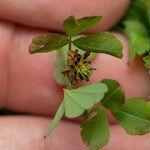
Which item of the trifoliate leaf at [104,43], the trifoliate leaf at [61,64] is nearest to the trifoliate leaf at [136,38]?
the trifoliate leaf at [61,64]

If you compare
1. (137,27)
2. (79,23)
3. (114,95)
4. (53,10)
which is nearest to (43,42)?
(79,23)

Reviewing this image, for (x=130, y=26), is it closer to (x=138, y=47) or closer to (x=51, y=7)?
(x=138, y=47)

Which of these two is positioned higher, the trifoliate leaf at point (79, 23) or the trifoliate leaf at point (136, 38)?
the trifoliate leaf at point (79, 23)

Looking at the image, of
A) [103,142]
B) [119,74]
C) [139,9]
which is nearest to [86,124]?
[103,142]

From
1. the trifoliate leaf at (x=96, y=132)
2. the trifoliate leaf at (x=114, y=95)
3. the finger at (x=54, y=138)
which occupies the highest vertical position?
the trifoliate leaf at (x=114, y=95)

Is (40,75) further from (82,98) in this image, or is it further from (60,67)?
(82,98)

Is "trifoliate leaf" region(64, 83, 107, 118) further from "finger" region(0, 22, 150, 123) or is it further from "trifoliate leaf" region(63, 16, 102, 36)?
"finger" region(0, 22, 150, 123)

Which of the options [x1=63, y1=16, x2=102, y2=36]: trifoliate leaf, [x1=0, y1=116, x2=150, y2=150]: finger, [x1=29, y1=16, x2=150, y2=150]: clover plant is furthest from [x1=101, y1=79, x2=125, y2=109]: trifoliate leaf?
[x1=0, y1=116, x2=150, y2=150]: finger

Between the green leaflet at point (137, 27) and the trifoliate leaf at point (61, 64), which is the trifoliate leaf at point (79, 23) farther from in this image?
the green leaflet at point (137, 27)
